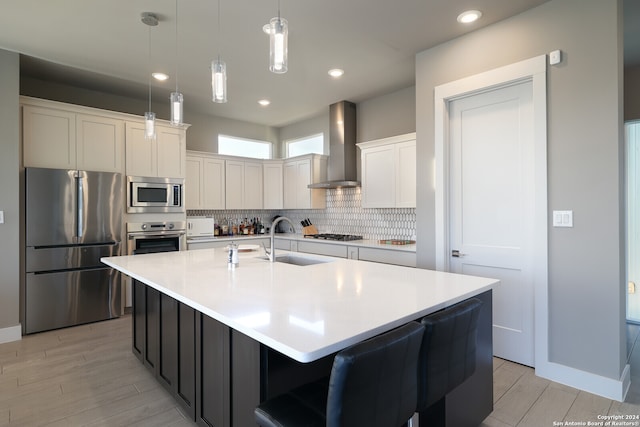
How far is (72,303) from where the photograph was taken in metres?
3.75

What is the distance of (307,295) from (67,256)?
340cm

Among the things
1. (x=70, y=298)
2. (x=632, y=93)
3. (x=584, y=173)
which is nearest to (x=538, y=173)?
(x=584, y=173)

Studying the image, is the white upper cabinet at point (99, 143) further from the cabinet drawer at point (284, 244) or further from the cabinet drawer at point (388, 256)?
the cabinet drawer at point (388, 256)

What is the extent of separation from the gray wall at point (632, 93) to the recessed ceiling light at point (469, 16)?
2.28 metres

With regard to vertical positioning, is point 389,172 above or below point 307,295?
above

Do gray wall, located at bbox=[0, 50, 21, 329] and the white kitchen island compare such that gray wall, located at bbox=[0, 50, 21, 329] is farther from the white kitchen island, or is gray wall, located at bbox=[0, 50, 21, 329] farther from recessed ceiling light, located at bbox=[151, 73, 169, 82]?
the white kitchen island

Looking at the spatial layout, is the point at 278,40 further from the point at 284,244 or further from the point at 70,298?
the point at 284,244

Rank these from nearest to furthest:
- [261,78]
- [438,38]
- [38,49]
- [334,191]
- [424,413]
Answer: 1. [424,413]
2. [438,38]
3. [38,49]
4. [261,78]
5. [334,191]

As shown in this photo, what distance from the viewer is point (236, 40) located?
10.3 ft

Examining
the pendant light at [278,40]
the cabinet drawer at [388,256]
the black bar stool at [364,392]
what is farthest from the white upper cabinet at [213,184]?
the black bar stool at [364,392]

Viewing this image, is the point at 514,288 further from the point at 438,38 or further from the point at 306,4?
the point at 306,4

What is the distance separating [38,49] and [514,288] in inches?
193

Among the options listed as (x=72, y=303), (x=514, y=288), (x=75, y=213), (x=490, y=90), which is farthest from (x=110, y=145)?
(x=514, y=288)

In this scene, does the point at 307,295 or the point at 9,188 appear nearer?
the point at 307,295
